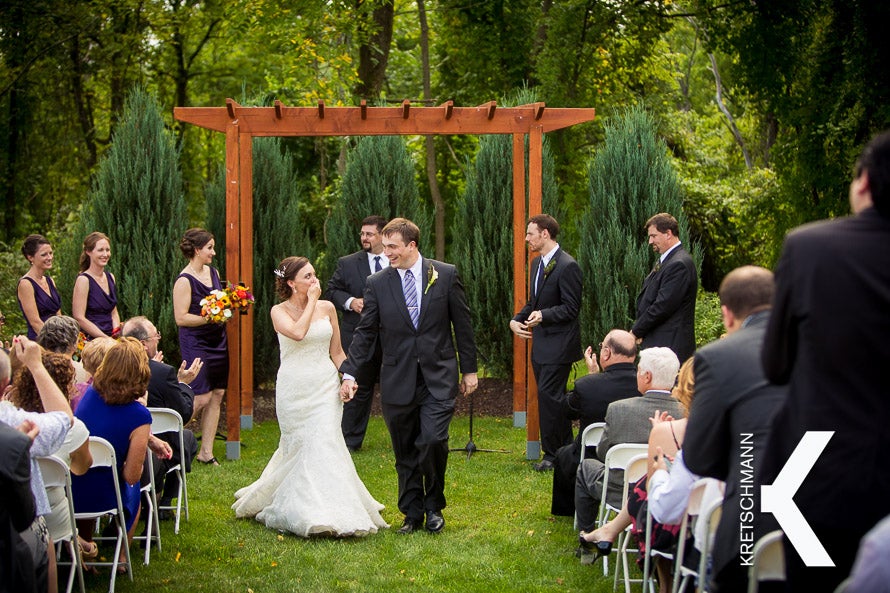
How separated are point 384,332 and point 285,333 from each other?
0.66 metres

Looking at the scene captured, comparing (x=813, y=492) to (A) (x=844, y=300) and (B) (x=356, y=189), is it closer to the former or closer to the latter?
(A) (x=844, y=300)

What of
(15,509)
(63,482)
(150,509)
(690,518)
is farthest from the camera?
(150,509)

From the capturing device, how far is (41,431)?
4699 mm

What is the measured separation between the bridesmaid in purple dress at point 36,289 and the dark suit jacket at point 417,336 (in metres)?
3.36

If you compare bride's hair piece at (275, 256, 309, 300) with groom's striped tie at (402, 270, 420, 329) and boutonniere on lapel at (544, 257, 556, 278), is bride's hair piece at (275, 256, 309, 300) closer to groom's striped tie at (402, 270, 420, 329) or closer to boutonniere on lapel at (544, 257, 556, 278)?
groom's striped tie at (402, 270, 420, 329)

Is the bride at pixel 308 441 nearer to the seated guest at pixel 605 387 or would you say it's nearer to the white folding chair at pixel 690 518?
the seated guest at pixel 605 387

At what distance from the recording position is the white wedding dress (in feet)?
22.9

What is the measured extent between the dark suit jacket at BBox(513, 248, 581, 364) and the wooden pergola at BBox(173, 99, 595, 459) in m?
0.93

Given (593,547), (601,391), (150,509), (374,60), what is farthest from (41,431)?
(374,60)

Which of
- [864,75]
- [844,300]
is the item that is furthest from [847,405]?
[864,75]

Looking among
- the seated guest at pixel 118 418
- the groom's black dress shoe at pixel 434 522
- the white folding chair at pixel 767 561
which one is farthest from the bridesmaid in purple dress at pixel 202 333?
the white folding chair at pixel 767 561

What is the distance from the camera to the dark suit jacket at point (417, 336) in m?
6.95

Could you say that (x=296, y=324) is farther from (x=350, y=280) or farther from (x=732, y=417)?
(x=732, y=417)

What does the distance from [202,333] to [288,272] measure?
8.02 ft
